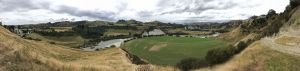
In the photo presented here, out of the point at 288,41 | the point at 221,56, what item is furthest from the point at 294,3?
the point at 221,56

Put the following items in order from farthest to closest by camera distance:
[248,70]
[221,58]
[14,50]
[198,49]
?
[198,49] → [221,58] → [248,70] → [14,50]

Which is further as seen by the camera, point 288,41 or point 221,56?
point 221,56

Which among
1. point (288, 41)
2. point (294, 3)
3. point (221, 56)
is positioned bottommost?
point (221, 56)

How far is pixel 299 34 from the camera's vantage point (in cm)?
11556

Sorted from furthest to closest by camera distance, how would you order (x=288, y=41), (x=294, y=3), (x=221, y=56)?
1. (x=294, y=3)
2. (x=221, y=56)
3. (x=288, y=41)

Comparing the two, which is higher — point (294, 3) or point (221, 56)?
point (294, 3)

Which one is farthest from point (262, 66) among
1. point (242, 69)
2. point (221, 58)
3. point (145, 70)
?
point (145, 70)

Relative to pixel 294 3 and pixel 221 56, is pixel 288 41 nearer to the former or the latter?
pixel 221 56

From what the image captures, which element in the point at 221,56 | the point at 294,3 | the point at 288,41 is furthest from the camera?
the point at 294,3

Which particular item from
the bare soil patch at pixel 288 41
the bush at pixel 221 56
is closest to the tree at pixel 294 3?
the bare soil patch at pixel 288 41

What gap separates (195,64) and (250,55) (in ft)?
56.2

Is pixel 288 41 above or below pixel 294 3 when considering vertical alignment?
below

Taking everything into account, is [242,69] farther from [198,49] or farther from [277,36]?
[198,49]

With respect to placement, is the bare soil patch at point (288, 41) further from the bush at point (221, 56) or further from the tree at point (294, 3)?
the tree at point (294, 3)
